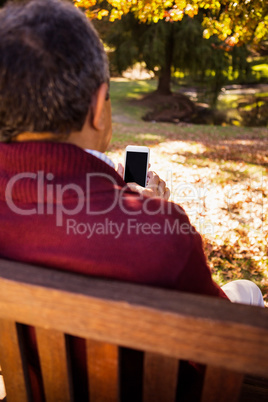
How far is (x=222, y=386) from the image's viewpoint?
2.87 feet

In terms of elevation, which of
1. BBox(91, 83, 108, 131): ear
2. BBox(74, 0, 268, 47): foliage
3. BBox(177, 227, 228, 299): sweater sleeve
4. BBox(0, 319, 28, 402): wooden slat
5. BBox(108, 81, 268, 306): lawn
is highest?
BBox(74, 0, 268, 47): foliage

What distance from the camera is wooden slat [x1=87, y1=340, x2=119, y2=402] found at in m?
0.91

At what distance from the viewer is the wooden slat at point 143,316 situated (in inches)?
28.8

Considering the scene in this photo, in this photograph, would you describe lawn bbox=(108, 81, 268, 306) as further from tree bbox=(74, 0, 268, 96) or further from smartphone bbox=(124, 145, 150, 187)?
tree bbox=(74, 0, 268, 96)

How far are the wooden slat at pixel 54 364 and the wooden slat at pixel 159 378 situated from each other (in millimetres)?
227

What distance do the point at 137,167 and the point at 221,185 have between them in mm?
4519

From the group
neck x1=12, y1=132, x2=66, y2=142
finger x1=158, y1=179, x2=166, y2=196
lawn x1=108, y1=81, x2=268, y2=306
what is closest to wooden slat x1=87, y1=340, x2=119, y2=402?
neck x1=12, y1=132, x2=66, y2=142

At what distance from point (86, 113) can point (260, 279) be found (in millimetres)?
3233

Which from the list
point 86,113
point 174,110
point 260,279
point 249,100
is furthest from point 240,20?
point 249,100

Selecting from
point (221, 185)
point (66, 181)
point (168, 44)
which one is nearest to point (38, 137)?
point (66, 181)

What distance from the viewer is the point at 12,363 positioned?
3.57 feet

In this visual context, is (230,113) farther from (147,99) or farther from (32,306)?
(32,306)

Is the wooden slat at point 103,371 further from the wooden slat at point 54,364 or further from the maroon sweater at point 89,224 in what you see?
the maroon sweater at point 89,224

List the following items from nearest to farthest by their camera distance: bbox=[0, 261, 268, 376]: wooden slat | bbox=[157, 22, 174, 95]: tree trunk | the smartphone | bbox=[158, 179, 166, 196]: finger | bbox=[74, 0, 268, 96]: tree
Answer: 1. bbox=[0, 261, 268, 376]: wooden slat
2. bbox=[158, 179, 166, 196]: finger
3. the smartphone
4. bbox=[74, 0, 268, 96]: tree
5. bbox=[157, 22, 174, 95]: tree trunk
